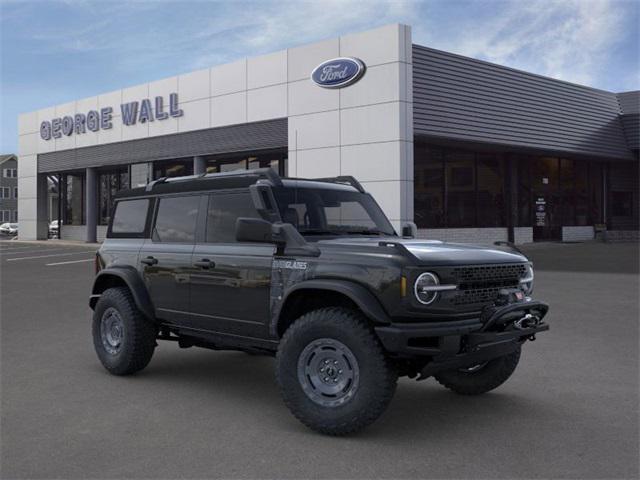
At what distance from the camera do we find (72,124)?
3519cm

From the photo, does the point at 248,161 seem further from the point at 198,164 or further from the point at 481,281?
the point at 481,281

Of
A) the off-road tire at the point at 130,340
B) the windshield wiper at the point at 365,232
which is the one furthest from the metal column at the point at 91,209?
the windshield wiper at the point at 365,232

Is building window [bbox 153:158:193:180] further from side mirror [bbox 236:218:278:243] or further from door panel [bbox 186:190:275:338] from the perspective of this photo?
side mirror [bbox 236:218:278:243]

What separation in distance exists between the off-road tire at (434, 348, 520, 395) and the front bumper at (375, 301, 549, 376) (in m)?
0.82

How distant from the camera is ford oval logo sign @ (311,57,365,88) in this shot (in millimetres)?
21891

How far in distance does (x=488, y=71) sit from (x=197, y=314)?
21.7m

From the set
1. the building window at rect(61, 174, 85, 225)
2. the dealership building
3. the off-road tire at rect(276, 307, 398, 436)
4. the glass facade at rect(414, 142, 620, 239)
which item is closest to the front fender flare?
the off-road tire at rect(276, 307, 398, 436)

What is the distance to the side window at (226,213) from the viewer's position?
558 cm

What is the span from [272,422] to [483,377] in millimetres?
1869

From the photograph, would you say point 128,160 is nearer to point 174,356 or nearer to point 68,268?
point 68,268

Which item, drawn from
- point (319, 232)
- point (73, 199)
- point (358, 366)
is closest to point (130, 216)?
point (319, 232)

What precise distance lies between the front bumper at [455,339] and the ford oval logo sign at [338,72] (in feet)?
59.8

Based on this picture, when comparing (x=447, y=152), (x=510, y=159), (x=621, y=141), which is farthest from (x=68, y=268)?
(x=621, y=141)

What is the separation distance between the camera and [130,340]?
621 centimetres
